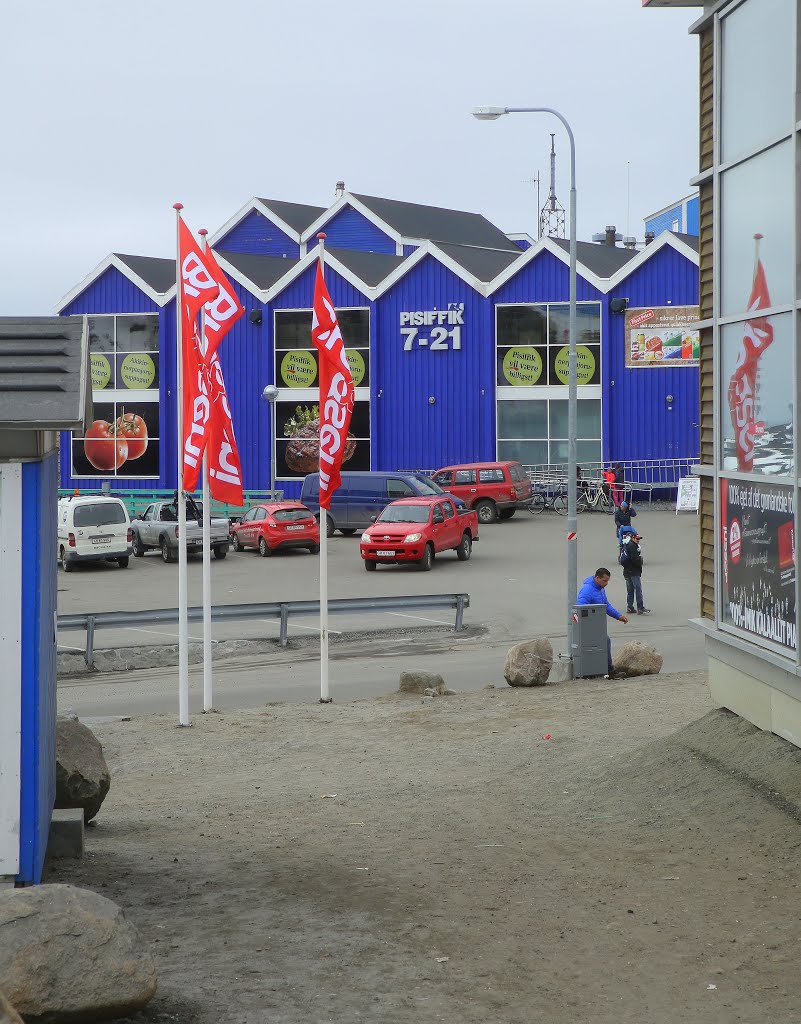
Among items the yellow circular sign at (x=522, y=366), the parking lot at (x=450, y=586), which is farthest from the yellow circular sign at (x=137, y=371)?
the parking lot at (x=450, y=586)

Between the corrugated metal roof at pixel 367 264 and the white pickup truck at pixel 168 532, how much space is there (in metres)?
17.6

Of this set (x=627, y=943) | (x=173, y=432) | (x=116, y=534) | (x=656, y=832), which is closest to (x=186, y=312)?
(x=656, y=832)

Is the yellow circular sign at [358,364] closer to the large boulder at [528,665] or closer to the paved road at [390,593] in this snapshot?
the paved road at [390,593]

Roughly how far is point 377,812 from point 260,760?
3.07 meters

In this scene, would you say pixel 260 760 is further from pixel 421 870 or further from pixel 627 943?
pixel 627 943

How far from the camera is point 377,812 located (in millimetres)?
10242

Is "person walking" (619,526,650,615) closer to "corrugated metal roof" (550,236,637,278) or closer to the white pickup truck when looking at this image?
the white pickup truck

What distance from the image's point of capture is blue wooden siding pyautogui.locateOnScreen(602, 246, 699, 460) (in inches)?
1806

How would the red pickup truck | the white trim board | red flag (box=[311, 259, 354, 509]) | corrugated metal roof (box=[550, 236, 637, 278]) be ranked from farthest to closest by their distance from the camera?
1. corrugated metal roof (box=[550, 236, 637, 278])
2. the red pickup truck
3. red flag (box=[311, 259, 354, 509])
4. the white trim board

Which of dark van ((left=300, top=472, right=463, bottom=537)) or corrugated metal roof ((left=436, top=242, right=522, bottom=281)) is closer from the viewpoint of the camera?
dark van ((left=300, top=472, right=463, bottom=537))

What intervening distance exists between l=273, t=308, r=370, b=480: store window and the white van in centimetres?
1783

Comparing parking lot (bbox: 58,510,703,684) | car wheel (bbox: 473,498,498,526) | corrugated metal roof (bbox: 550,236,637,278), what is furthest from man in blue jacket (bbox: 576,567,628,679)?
corrugated metal roof (bbox: 550,236,637,278)

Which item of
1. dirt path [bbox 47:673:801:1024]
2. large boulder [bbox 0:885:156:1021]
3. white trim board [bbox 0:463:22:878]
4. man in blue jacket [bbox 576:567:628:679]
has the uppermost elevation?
white trim board [bbox 0:463:22:878]

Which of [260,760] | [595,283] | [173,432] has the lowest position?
[260,760]
